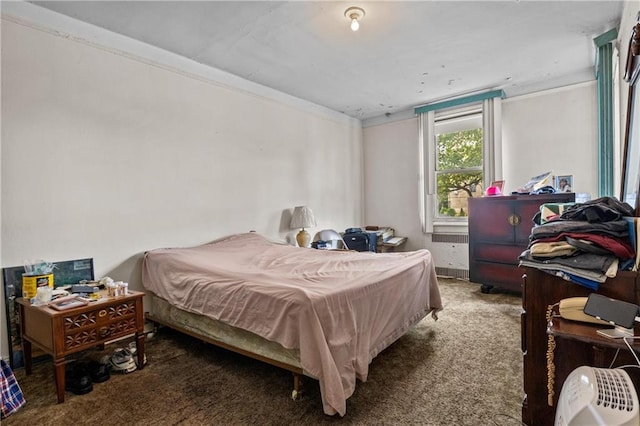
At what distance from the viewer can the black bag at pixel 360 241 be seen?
15.1ft

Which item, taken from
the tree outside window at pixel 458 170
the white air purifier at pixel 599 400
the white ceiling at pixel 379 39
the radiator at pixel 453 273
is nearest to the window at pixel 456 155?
the tree outside window at pixel 458 170

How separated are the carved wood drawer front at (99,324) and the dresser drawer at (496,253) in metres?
3.69

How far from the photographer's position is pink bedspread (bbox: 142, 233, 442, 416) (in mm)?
1632

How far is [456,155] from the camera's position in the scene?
4.82 m

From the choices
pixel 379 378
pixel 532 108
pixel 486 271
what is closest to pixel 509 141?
pixel 532 108

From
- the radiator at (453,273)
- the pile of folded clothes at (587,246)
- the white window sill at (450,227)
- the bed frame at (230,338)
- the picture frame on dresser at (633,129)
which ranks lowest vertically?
the radiator at (453,273)

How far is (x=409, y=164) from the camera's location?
526cm

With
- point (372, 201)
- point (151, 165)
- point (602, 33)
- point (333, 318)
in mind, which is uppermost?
point (602, 33)

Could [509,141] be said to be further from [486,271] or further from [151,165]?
[151,165]

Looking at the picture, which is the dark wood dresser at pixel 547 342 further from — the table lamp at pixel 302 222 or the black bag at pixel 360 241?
the black bag at pixel 360 241

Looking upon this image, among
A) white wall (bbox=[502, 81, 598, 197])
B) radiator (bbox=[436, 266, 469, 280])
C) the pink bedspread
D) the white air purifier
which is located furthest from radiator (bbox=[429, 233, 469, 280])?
the white air purifier

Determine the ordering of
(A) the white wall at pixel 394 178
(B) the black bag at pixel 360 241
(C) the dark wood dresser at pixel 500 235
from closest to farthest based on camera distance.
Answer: (C) the dark wood dresser at pixel 500 235 → (B) the black bag at pixel 360 241 → (A) the white wall at pixel 394 178

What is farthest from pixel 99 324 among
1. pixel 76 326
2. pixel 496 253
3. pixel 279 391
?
pixel 496 253

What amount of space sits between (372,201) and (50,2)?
4669 millimetres
